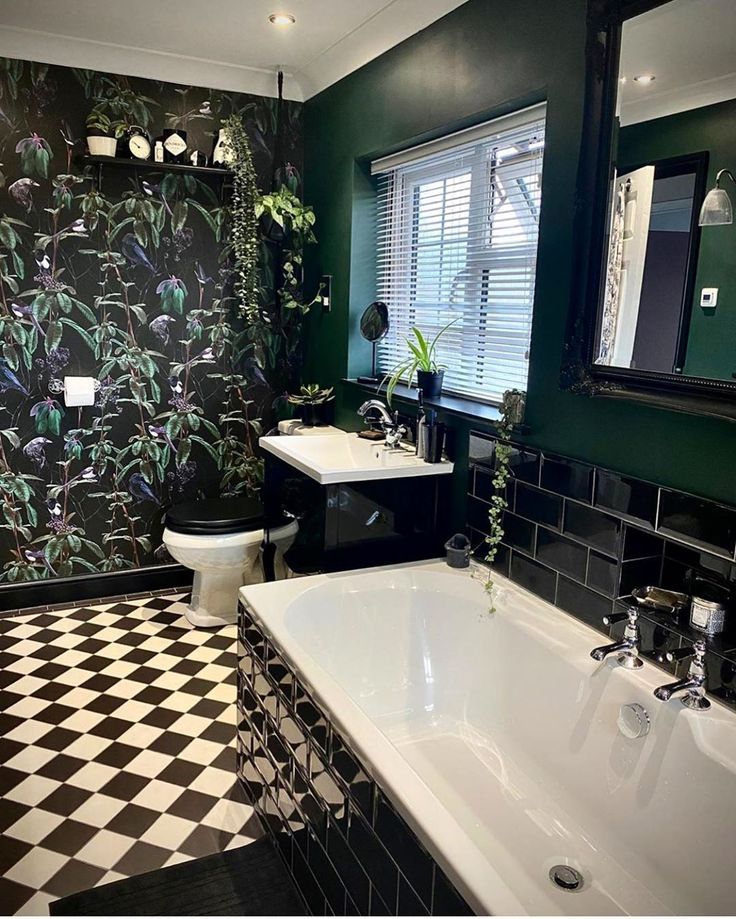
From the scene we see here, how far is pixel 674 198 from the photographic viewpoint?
1806 mm

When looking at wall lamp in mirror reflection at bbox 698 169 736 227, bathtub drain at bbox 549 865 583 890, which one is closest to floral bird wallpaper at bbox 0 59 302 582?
wall lamp in mirror reflection at bbox 698 169 736 227

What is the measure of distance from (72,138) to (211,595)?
2086 mm

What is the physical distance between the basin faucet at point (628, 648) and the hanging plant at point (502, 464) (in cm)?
45

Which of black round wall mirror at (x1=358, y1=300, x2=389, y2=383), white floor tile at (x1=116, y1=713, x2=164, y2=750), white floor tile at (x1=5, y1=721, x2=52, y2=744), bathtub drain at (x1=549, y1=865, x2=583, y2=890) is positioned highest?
black round wall mirror at (x1=358, y1=300, x2=389, y2=383)

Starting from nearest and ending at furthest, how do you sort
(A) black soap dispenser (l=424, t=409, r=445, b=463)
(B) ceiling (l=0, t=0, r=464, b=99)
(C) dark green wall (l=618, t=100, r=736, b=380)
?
(C) dark green wall (l=618, t=100, r=736, b=380) → (A) black soap dispenser (l=424, t=409, r=445, b=463) → (B) ceiling (l=0, t=0, r=464, b=99)

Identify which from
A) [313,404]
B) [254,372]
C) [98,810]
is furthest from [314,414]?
[98,810]

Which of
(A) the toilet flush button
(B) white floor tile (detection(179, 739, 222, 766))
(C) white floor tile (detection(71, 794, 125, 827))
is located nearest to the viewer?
(A) the toilet flush button

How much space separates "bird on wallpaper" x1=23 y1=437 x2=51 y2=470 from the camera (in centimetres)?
345

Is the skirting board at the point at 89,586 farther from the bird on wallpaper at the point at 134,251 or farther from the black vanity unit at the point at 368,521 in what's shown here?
the bird on wallpaper at the point at 134,251

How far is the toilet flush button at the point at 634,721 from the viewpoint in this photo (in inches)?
71.0

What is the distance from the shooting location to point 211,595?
3436 mm

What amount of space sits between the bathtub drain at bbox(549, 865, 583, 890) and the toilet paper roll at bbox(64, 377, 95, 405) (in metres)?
2.71

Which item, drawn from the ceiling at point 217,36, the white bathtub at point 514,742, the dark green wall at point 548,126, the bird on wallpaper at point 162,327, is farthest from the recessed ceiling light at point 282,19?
the white bathtub at point 514,742

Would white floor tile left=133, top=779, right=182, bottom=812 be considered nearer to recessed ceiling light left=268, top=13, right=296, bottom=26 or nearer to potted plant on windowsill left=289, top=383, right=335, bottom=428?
potted plant on windowsill left=289, top=383, right=335, bottom=428
